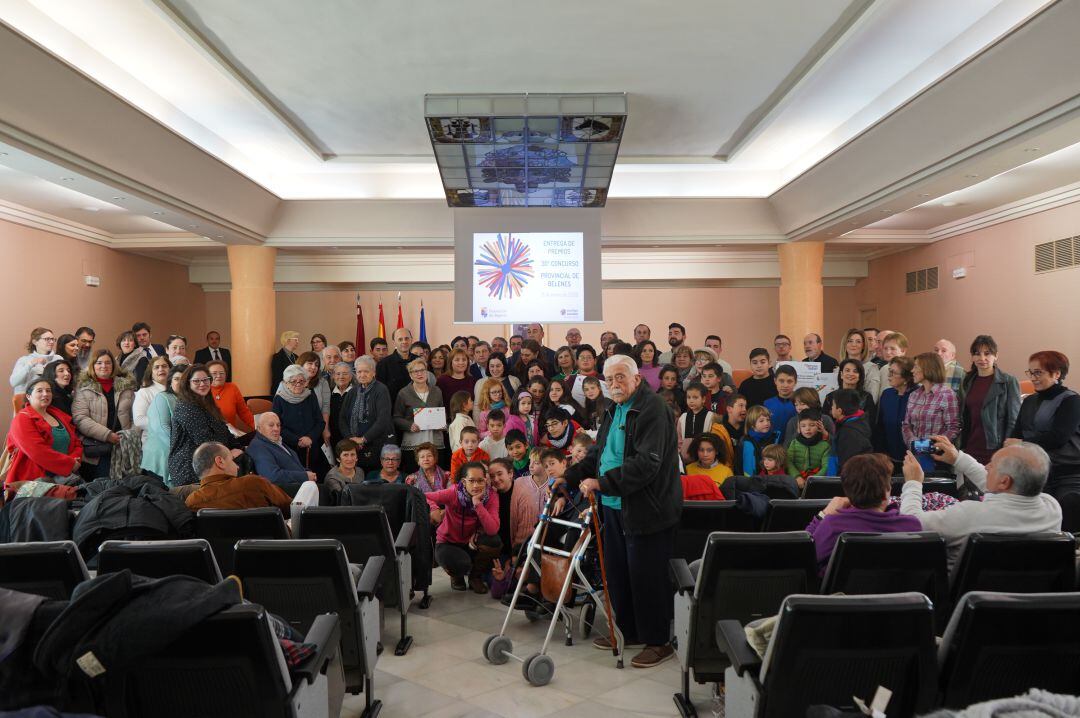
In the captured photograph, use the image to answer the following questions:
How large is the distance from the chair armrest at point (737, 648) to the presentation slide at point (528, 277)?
21.6ft

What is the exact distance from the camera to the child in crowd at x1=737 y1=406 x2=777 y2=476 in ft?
18.1

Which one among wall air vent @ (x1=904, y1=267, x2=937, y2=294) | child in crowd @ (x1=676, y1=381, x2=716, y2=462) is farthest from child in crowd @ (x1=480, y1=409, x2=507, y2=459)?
wall air vent @ (x1=904, y1=267, x2=937, y2=294)

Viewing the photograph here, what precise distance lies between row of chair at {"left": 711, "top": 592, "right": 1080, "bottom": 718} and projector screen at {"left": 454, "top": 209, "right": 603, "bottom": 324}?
7007mm

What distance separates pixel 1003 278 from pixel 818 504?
7582 mm

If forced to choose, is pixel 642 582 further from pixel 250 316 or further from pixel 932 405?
pixel 250 316

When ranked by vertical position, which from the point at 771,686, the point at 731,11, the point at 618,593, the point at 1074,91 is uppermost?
the point at 731,11

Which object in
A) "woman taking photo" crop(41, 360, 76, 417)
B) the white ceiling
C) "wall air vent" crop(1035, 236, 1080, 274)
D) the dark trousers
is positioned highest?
the white ceiling

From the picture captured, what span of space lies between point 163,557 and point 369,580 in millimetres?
830

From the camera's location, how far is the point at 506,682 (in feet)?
12.1

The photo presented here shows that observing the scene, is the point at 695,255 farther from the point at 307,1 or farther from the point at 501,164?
the point at 307,1

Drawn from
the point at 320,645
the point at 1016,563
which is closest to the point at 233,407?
the point at 320,645

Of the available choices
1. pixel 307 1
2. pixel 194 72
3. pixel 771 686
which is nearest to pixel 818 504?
pixel 771 686

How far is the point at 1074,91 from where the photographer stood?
454cm

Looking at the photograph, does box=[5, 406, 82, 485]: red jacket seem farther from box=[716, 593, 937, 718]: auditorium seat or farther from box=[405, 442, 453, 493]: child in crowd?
box=[716, 593, 937, 718]: auditorium seat
